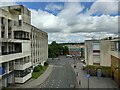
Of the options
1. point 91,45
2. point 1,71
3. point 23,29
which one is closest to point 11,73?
point 1,71

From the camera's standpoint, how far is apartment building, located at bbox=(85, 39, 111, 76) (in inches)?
1320

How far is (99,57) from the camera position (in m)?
34.0

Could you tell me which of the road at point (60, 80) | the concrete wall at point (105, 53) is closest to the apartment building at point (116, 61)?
the concrete wall at point (105, 53)

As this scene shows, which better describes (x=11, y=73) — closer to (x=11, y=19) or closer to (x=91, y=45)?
(x=11, y=19)

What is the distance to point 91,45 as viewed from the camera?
34312mm

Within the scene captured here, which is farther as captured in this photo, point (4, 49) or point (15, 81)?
point (15, 81)

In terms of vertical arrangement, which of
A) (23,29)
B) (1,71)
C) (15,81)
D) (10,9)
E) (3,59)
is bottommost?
(15,81)

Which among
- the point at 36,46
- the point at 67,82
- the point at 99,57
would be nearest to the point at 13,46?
the point at 67,82

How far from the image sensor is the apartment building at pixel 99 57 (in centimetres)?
3353

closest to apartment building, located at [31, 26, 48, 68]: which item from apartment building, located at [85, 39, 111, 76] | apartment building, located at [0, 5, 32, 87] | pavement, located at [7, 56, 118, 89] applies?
pavement, located at [7, 56, 118, 89]

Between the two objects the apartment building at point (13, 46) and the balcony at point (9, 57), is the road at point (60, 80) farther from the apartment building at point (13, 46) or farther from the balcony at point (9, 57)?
the balcony at point (9, 57)

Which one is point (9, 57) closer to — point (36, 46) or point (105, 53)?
point (36, 46)

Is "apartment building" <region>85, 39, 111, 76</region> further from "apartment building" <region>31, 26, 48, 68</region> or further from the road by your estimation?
"apartment building" <region>31, 26, 48, 68</region>

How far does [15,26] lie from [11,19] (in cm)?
135
